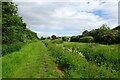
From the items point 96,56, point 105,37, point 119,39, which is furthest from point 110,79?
point 105,37

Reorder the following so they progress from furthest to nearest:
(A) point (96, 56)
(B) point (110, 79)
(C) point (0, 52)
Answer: (C) point (0, 52) → (A) point (96, 56) → (B) point (110, 79)

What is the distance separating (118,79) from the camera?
11.0 m

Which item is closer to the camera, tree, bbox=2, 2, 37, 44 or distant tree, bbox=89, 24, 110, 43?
tree, bbox=2, 2, 37, 44

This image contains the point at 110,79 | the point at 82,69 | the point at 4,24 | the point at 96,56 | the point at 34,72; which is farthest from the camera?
the point at 4,24

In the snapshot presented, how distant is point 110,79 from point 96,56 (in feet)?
27.8

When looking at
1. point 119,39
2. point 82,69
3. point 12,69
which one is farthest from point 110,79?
point 119,39

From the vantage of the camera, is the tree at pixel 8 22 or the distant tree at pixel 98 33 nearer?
the tree at pixel 8 22

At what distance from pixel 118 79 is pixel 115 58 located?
6.19m

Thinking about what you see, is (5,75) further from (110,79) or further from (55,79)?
(110,79)

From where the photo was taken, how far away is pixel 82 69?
12984 millimetres

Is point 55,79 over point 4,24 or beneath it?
beneath

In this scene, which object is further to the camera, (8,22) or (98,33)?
(98,33)

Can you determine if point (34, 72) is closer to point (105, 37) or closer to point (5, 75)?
point (5, 75)

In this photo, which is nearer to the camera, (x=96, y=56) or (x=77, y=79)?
(x=77, y=79)
